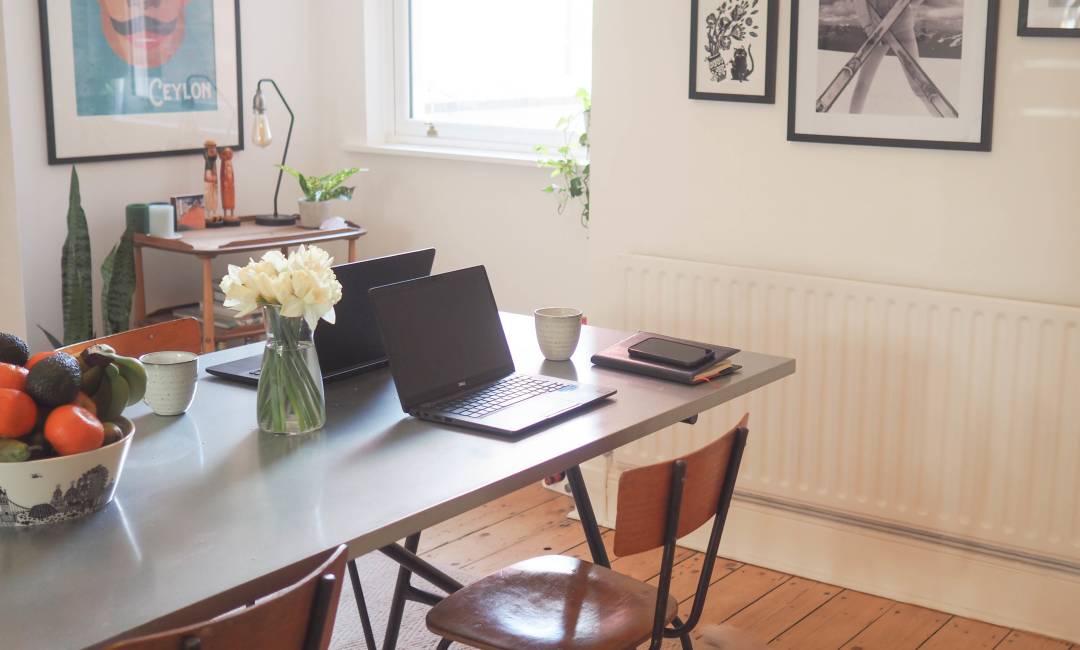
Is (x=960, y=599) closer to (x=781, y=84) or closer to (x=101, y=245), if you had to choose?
(x=781, y=84)

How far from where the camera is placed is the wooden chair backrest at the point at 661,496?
1.82m

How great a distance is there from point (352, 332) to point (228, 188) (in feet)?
6.94

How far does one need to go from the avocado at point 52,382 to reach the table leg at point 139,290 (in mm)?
2459

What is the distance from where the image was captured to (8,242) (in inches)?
133

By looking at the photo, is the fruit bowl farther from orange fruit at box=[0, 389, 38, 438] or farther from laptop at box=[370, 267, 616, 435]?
laptop at box=[370, 267, 616, 435]

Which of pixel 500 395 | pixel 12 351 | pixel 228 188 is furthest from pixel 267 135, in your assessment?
pixel 12 351

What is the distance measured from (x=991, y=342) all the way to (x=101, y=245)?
2878 millimetres

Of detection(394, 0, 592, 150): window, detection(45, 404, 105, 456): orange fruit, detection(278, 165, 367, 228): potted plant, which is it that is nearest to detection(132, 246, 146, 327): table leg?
detection(278, 165, 367, 228): potted plant

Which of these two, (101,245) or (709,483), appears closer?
(709,483)

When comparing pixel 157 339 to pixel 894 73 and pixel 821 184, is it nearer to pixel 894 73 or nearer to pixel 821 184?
pixel 821 184

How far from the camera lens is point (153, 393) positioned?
2082 millimetres

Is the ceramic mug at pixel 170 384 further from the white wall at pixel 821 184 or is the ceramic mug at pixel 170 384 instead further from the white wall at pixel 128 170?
the white wall at pixel 821 184

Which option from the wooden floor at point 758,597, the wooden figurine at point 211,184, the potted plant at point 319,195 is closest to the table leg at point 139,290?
the wooden figurine at point 211,184

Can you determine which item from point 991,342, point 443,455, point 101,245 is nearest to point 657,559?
point 991,342
